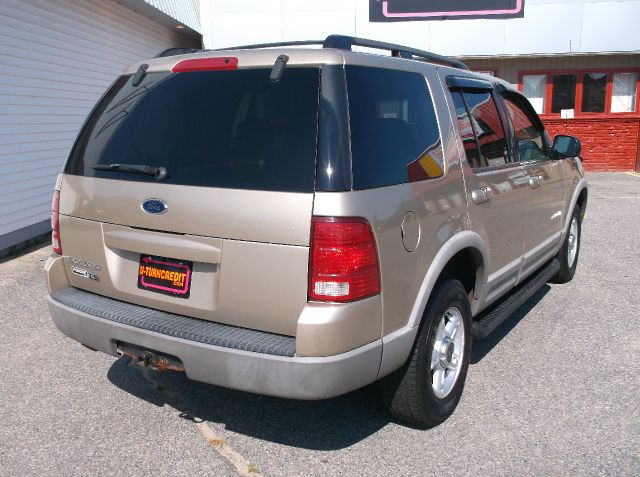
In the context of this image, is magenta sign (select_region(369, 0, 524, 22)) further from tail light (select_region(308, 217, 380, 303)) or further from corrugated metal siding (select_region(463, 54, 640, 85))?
tail light (select_region(308, 217, 380, 303))

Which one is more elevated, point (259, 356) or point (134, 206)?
point (134, 206)

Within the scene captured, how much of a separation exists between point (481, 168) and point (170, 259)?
1941 mm

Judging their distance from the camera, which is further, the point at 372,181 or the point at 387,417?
the point at 387,417

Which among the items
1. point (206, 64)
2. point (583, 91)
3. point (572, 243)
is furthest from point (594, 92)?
point (206, 64)

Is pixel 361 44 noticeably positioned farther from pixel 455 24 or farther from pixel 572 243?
pixel 455 24

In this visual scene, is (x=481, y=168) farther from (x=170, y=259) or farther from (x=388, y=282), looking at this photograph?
(x=170, y=259)

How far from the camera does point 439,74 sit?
345cm

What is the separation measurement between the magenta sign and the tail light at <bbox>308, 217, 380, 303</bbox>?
13357 mm

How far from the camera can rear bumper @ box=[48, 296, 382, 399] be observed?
98.4 inches

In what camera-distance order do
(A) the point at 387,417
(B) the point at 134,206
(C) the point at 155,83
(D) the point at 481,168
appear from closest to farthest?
1. (B) the point at 134,206
2. (C) the point at 155,83
3. (A) the point at 387,417
4. (D) the point at 481,168

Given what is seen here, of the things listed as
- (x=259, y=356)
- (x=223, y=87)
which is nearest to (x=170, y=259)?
(x=259, y=356)

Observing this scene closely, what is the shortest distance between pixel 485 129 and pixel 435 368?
5.20 ft

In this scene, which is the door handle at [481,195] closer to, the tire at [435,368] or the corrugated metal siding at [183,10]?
the tire at [435,368]

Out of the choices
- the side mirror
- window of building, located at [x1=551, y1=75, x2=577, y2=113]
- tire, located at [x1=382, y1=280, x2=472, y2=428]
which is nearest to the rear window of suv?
tire, located at [x1=382, y1=280, x2=472, y2=428]
